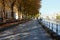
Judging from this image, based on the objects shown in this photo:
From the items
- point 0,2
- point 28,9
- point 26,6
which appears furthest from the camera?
point 28,9

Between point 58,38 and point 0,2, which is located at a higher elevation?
point 0,2

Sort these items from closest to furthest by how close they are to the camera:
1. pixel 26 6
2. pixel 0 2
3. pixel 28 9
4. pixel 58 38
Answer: pixel 58 38 < pixel 0 2 < pixel 26 6 < pixel 28 9

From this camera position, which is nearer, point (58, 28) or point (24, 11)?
point (58, 28)

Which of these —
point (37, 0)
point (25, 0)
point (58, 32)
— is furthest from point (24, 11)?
point (58, 32)

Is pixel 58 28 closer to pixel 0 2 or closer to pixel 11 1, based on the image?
pixel 0 2

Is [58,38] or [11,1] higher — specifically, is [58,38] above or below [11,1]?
below

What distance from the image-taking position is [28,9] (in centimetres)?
7025

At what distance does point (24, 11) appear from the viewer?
70.9 metres

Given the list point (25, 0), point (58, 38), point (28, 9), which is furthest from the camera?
point (28, 9)

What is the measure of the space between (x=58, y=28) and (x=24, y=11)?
181 ft

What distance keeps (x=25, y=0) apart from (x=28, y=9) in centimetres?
1040

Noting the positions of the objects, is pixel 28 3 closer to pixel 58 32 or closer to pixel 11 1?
pixel 11 1

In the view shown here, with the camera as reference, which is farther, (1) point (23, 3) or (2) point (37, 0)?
(2) point (37, 0)

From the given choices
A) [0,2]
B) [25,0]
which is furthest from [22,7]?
[0,2]
